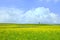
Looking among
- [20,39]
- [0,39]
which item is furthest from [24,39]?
[0,39]

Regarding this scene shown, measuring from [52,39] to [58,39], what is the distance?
71 centimetres

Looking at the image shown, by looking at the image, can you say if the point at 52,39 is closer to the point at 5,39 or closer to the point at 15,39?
the point at 15,39

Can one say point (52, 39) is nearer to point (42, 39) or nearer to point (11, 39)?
point (42, 39)

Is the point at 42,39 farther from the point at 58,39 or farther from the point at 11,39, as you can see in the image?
the point at 11,39

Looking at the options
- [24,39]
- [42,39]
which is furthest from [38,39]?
[24,39]

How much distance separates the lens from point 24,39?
608 inches

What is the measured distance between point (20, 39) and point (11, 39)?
0.88m

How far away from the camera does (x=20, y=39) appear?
15.4 metres

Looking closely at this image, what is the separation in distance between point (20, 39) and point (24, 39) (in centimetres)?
39

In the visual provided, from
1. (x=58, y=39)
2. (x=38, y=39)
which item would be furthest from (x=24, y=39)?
(x=58, y=39)

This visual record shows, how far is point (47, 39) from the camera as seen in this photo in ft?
Result: 51.8

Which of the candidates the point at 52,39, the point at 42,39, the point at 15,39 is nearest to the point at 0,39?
the point at 15,39

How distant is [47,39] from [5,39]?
4.13 m

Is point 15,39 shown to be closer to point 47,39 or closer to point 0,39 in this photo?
point 0,39
